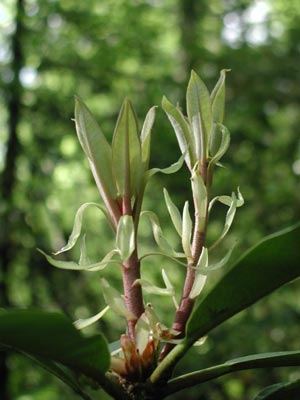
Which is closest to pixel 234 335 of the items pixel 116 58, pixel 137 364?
pixel 116 58

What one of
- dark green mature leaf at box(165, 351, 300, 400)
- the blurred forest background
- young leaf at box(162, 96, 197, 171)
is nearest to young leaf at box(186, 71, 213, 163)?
young leaf at box(162, 96, 197, 171)

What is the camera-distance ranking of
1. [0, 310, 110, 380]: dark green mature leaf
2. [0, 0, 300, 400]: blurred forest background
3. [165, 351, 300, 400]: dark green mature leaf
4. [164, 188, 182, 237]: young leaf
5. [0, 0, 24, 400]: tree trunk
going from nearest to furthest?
[0, 310, 110, 380]: dark green mature leaf, [165, 351, 300, 400]: dark green mature leaf, [164, 188, 182, 237]: young leaf, [0, 0, 24, 400]: tree trunk, [0, 0, 300, 400]: blurred forest background

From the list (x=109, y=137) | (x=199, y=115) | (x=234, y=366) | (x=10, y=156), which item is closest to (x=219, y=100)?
(x=199, y=115)

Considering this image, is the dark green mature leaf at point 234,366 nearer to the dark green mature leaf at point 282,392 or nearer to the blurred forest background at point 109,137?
the dark green mature leaf at point 282,392

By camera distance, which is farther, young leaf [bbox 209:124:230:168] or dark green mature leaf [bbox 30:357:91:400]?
young leaf [bbox 209:124:230:168]

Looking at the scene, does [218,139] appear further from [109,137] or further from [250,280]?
[109,137]

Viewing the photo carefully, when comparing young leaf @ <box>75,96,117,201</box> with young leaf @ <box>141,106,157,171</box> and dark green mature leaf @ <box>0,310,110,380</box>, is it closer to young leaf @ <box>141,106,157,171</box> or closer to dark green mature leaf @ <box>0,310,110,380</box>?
young leaf @ <box>141,106,157,171</box>
